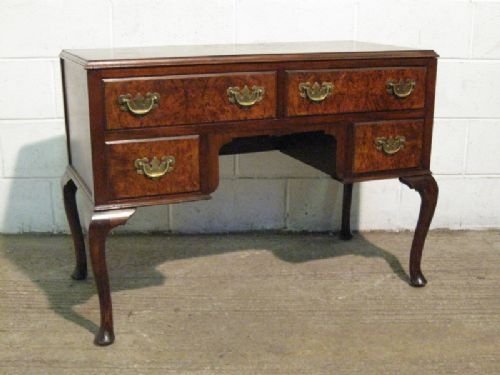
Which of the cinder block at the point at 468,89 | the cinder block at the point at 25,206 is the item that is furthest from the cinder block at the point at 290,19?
the cinder block at the point at 25,206

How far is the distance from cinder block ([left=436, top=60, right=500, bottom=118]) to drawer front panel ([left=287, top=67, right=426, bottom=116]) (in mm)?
746

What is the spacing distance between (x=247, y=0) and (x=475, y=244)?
4.65 ft

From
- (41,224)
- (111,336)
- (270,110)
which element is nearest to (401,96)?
(270,110)

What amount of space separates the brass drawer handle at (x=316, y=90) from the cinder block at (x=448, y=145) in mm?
1036

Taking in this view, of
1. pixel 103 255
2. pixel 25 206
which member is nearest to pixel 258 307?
pixel 103 255

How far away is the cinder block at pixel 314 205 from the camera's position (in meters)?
2.91

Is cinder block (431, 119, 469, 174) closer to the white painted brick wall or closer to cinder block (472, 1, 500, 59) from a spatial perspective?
the white painted brick wall

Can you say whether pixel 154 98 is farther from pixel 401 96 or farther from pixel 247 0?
pixel 247 0

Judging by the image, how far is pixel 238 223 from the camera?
292cm

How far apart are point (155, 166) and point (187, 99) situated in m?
0.21

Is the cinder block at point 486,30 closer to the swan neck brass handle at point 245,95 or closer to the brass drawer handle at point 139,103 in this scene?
the swan neck brass handle at point 245,95

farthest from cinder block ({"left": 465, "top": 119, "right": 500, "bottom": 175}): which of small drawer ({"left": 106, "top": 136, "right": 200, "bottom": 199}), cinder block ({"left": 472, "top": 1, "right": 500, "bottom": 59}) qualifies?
small drawer ({"left": 106, "top": 136, "right": 200, "bottom": 199})

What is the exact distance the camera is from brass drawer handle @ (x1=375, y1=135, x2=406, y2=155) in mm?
2113

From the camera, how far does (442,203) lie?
116 inches
